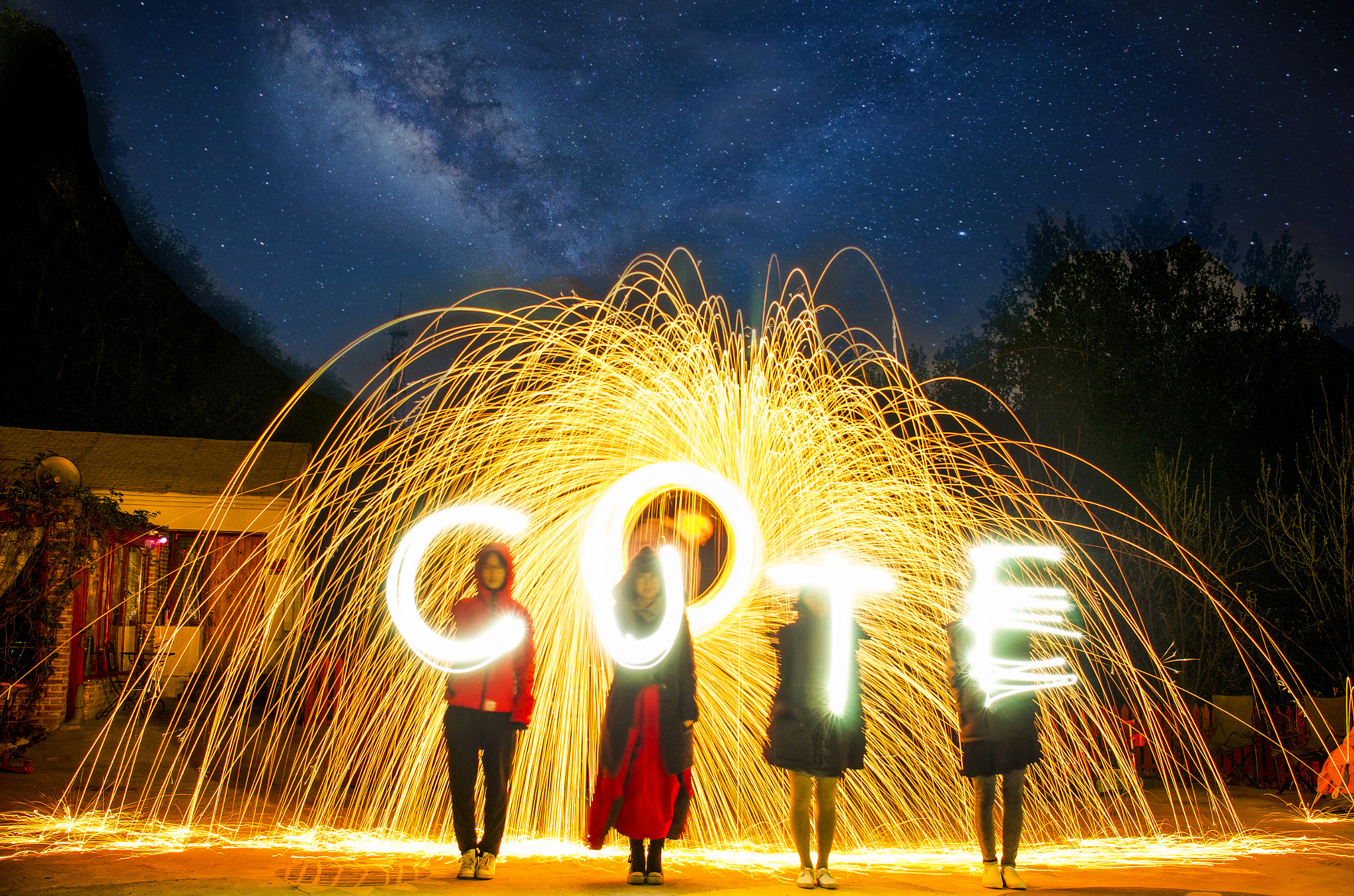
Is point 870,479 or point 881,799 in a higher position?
point 870,479

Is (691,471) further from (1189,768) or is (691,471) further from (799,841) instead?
(1189,768)

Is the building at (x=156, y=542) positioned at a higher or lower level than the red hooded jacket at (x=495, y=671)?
higher

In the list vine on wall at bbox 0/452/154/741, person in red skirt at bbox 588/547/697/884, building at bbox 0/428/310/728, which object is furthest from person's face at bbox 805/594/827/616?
building at bbox 0/428/310/728

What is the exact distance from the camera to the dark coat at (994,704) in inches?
198

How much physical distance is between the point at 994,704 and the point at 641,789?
189cm

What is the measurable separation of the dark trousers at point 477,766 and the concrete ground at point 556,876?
0.24 meters

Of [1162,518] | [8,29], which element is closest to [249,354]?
[8,29]

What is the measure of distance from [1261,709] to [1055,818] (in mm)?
4248

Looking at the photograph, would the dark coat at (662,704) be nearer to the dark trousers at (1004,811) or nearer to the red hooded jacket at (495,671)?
the red hooded jacket at (495,671)

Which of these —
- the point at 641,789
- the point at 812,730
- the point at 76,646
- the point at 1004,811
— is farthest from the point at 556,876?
the point at 76,646

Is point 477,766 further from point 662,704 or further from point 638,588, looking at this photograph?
point 638,588

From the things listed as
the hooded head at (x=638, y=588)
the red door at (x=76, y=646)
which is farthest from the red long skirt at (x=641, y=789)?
the red door at (x=76, y=646)

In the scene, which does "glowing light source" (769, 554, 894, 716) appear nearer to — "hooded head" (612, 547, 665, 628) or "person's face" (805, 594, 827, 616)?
"person's face" (805, 594, 827, 616)

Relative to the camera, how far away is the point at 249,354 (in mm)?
49500
